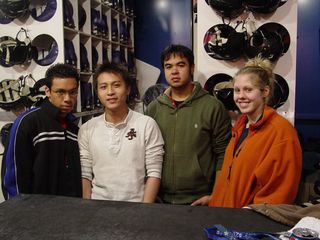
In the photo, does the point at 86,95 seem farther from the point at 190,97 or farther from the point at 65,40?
the point at 190,97

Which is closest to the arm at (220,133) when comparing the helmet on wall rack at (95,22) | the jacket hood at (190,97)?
the jacket hood at (190,97)

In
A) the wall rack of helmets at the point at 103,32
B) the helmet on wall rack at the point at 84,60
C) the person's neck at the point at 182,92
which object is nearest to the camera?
the person's neck at the point at 182,92

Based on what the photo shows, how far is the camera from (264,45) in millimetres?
2314

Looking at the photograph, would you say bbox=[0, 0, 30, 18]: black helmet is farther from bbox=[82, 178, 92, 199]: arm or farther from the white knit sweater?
bbox=[82, 178, 92, 199]: arm

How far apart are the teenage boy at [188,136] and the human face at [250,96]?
306 millimetres

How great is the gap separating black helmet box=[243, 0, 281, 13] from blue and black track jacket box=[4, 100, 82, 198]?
141 centimetres

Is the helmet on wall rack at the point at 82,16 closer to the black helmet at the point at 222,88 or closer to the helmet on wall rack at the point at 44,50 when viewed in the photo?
the helmet on wall rack at the point at 44,50

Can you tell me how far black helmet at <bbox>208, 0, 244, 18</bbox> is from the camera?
7.43ft

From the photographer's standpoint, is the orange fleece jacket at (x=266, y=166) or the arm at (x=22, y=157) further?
the arm at (x=22, y=157)

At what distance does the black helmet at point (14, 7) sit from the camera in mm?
2986

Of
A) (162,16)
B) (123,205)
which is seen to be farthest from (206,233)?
(162,16)

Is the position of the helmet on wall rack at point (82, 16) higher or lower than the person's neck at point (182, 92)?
higher

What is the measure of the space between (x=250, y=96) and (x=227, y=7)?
0.82 m

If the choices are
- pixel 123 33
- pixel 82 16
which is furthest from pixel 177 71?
pixel 123 33
